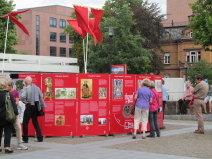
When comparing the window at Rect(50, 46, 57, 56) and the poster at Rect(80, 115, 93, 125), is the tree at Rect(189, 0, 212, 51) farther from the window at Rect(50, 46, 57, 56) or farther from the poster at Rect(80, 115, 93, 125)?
the window at Rect(50, 46, 57, 56)

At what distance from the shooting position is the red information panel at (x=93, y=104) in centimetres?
1330

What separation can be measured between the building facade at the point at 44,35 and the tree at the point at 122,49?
37.7 metres

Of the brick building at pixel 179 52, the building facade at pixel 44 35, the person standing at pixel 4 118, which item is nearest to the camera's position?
the person standing at pixel 4 118

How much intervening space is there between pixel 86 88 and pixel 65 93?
649 millimetres

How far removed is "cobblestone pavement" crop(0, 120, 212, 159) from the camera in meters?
9.77

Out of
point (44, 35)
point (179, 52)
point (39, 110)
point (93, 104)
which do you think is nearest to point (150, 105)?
point (93, 104)

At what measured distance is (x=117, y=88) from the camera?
13945 mm

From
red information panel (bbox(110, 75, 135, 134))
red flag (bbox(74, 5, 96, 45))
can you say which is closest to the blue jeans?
red information panel (bbox(110, 75, 135, 134))

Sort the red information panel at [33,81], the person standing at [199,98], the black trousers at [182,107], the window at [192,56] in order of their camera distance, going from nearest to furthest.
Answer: the red information panel at [33,81]
the person standing at [199,98]
the black trousers at [182,107]
the window at [192,56]

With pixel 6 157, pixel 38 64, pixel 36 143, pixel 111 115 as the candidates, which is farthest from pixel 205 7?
pixel 6 157

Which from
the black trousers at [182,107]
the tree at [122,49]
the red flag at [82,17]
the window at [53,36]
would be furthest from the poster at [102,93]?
the window at [53,36]

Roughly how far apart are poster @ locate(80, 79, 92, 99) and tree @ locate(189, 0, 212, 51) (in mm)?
21877

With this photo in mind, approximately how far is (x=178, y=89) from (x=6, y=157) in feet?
82.9

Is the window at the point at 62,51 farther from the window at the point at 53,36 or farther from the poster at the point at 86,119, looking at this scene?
the poster at the point at 86,119
